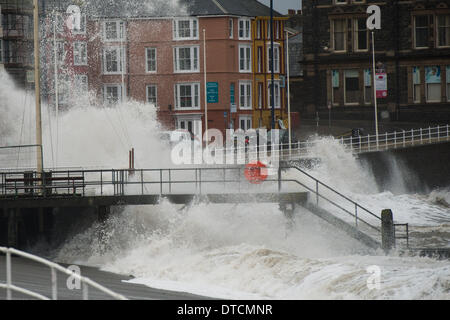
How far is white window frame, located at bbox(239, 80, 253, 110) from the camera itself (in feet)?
233

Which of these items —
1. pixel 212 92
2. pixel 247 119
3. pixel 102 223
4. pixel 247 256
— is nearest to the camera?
pixel 247 256

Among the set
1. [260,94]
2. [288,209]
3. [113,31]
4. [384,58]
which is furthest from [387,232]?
[260,94]

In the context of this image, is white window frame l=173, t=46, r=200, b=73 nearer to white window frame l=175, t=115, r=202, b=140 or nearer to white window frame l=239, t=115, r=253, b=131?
white window frame l=175, t=115, r=202, b=140

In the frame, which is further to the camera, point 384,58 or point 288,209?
point 384,58

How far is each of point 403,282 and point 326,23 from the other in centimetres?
4426

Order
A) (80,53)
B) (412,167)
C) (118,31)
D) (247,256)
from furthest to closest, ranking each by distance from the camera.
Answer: (118,31)
(80,53)
(412,167)
(247,256)

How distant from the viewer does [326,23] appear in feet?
217

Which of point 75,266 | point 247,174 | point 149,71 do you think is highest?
point 149,71

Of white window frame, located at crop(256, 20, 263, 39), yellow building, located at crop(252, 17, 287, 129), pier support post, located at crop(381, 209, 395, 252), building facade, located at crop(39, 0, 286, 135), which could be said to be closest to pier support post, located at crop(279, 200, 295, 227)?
pier support post, located at crop(381, 209, 395, 252)

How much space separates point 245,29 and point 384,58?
456 inches

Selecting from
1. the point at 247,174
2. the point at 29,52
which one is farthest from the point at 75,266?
the point at 29,52

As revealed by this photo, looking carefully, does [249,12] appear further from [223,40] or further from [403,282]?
[403,282]

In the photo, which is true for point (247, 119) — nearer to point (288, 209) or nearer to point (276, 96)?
point (276, 96)

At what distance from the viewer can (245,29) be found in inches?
2822
